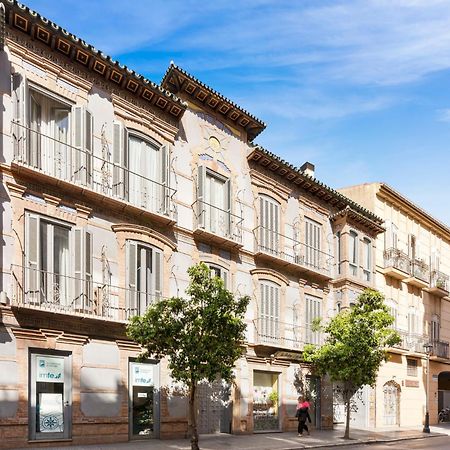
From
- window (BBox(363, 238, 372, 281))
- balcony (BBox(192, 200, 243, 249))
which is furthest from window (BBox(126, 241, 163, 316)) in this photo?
window (BBox(363, 238, 372, 281))

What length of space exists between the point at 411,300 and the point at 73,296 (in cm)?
2519

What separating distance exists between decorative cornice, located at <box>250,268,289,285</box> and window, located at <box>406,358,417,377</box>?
13090 mm

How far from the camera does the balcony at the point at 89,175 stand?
1641 cm

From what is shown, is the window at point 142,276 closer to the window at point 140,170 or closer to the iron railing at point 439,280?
the window at point 140,170

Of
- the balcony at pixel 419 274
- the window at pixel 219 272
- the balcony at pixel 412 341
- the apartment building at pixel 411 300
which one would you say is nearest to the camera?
the window at pixel 219 272

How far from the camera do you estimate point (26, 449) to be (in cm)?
1528

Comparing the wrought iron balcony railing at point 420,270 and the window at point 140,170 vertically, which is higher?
the window at point 140,170

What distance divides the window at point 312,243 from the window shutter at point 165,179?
9179mm

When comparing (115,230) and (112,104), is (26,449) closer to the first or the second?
(115,230)

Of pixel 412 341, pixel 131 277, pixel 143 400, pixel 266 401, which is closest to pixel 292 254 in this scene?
pixel 266 401

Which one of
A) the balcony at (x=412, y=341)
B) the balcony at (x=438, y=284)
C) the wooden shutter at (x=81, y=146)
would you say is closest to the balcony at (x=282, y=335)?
the balcony at (x=412, y=341)

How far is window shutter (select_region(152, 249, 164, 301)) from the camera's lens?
1986 centimetres

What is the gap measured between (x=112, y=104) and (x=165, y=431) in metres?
10.2

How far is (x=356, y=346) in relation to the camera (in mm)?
23391
